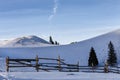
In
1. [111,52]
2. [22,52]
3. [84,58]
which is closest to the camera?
[111,52]

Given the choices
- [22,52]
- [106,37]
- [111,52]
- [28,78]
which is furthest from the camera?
[106,37]

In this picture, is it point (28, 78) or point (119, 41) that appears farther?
point (119, 41)

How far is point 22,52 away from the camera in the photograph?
125125 mm

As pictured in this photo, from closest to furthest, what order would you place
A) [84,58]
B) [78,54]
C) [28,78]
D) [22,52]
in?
1. [28,78]
2. [84,58]
3. [78,54]
4. [22,52]

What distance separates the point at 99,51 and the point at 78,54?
6.76 meters

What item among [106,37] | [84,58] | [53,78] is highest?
[106,37]

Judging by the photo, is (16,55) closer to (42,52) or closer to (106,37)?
(42,52)

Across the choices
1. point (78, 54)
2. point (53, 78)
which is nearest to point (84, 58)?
point (78, 54)

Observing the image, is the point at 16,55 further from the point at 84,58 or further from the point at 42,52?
the point at 84,58

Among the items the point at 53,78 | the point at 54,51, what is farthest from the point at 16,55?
the point at 53,78

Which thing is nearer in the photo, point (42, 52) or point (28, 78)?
point (28, 78)

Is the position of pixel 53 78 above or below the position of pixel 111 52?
below

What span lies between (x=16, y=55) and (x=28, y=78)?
91663mm

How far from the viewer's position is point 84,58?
109 m
